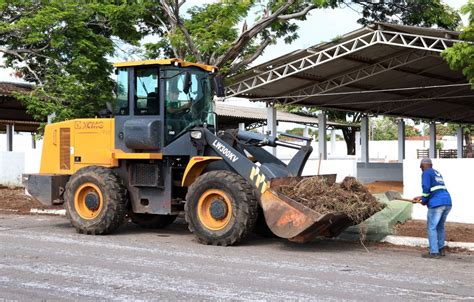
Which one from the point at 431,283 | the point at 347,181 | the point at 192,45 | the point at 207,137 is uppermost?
the point at 192,45

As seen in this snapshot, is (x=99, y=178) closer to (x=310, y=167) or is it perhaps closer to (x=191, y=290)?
(x=191, y=290)

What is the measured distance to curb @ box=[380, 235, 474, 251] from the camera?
976 centimetres

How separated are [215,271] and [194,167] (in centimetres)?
294

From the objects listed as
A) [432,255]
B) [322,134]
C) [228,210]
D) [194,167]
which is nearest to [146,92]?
[194,167]

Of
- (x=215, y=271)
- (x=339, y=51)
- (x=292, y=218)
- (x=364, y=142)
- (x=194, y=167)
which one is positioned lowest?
(x=215, y=271)

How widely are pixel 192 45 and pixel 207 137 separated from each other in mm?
5530

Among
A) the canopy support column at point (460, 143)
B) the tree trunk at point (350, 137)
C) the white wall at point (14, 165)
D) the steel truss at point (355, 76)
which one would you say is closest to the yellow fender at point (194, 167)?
the steel truss at point (355, 76)

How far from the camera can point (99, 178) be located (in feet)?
35.2

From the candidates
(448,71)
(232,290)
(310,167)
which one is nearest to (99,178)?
(232,290)

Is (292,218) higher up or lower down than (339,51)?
lower down

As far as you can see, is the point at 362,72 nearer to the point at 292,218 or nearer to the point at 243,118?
the point at 243,118

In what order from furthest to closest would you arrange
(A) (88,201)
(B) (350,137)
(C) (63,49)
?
1. (B) (350,137)
2. (C) (63,49)
3. (A) (88,201)

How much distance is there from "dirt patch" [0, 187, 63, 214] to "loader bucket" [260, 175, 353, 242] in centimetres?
735

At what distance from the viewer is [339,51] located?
65.1 feet
